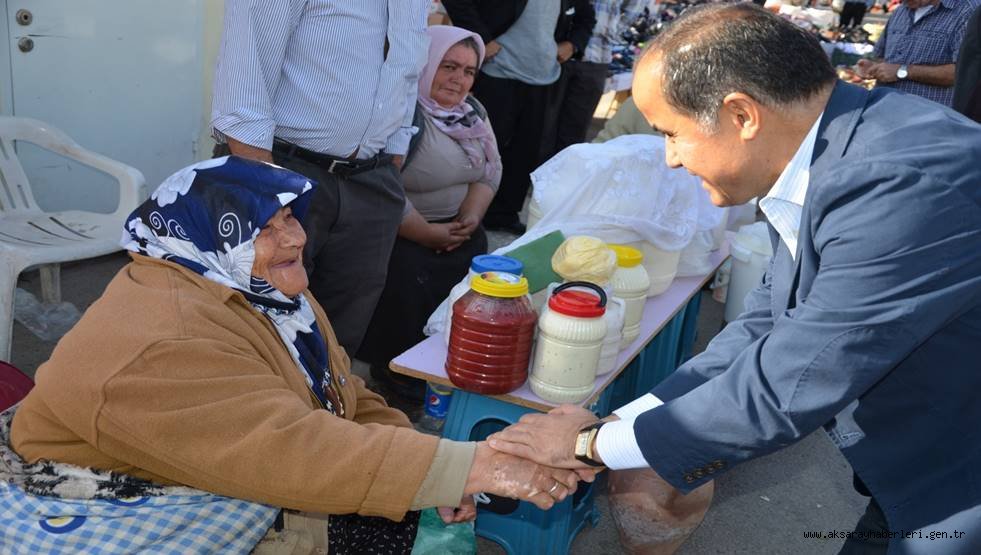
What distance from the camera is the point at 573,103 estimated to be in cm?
737

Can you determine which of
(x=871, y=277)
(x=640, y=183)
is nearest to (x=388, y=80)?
(x=640, y=183)

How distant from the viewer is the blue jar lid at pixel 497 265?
295cm

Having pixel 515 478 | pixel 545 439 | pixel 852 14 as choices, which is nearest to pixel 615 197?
pixel 545 439

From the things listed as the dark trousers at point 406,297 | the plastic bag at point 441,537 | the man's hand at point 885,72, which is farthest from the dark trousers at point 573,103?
the plastic bag at point 441,537

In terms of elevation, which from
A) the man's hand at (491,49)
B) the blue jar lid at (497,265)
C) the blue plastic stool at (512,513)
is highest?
the blue jar lid at (497,265)

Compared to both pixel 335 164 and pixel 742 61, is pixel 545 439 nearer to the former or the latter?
pixel 742 61

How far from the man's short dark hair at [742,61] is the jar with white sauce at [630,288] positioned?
1.45m

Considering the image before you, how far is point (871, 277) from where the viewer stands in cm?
170

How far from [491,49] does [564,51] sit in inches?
29.8

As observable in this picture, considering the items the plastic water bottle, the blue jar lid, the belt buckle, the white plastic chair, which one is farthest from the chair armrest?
the blue jar lid

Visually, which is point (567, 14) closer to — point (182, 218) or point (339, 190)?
point (339, 190)

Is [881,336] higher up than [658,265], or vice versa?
[881,336]

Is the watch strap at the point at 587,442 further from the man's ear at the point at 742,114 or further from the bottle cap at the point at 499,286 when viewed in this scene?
the man's ear at the point at 742,114

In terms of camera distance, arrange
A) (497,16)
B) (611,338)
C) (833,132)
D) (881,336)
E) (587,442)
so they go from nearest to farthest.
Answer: (881,336) < (833,132) < (587,442) < (611,338) < (497,16)
